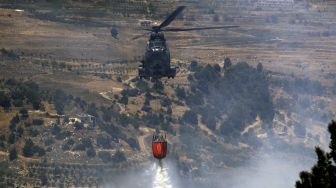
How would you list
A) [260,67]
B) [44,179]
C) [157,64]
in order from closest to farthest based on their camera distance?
1. [157,64]
2. [44,179]
3. [260,67]

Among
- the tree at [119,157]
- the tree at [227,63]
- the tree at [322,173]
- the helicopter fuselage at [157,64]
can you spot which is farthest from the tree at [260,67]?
the tree at [322,173]

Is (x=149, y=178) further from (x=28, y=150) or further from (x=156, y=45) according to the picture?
(x=156, y=45)

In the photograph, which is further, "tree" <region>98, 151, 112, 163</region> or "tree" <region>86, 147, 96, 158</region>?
"tree" <region>86, 147, 96, 158</region>

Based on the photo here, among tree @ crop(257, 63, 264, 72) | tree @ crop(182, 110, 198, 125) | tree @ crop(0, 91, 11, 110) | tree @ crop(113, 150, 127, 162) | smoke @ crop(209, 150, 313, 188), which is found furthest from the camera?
tree @ crop(257, 63, 264, 72)

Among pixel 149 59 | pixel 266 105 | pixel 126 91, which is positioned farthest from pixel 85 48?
pixel 149 59

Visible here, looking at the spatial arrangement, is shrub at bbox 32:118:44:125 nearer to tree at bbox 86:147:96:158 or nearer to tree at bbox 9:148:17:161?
tree at bbox 9:148:17:161

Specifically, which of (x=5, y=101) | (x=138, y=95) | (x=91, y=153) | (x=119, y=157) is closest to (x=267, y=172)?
(x=138, y=95)

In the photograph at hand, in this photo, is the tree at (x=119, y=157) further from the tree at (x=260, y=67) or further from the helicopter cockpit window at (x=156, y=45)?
the tree at (x=260, y=67)

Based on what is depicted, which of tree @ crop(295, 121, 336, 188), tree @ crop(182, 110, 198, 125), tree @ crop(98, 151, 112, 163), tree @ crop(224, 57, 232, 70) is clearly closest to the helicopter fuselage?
tree @ crop(98, 151, 112, 163)

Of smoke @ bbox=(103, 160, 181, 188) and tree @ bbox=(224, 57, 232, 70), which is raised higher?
tree @ bbox=(224, 57, 232, 70)
